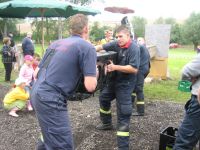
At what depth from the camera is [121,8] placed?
675 inches

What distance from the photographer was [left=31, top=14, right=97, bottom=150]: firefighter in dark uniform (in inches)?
141

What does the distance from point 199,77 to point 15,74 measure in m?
10.4

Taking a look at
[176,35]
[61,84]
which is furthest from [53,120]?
[176,35]

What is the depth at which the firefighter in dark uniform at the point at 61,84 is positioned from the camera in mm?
3574

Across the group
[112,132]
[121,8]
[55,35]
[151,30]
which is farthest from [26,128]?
[55,35]

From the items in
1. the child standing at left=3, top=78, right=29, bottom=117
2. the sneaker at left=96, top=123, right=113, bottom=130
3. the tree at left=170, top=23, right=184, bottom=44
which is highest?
the child standing at left=3, top=78, right=29, bottom=117

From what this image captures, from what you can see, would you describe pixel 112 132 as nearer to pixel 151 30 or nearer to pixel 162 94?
pixel 162 94

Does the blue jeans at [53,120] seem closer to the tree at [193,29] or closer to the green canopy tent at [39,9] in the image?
the green canopy tent at [39,9]

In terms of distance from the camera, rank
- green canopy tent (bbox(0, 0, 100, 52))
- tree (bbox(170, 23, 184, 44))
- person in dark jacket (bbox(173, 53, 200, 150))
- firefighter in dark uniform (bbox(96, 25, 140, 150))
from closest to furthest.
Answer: person in dark jacket (bbox(173, 53, 200, 150))
firefighter in dark uniform (bbox(96, 25, 140, 150))
green canopy tent (bbox(0, 0, 100, 52))
tree (bbox(170, 23, 184, 44))

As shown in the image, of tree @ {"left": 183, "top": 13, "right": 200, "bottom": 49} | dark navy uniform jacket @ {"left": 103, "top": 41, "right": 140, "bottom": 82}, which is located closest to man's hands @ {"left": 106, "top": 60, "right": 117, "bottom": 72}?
dark navy uniform jacket @ {"left": 103, "top": 41, "right": 140, "bottom": 82}

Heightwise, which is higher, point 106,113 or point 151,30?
point 151,30

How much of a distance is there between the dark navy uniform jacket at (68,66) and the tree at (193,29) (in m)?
53.7

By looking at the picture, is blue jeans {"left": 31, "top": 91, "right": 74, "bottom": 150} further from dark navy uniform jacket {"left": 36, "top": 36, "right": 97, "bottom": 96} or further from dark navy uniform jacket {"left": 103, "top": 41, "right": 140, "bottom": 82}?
dark navy uniform jacket {"left": 103, "top": 41, "right": 140, "bottom": 82}

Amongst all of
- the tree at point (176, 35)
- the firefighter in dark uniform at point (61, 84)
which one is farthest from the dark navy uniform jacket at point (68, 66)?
the tree at point (176, 35)
